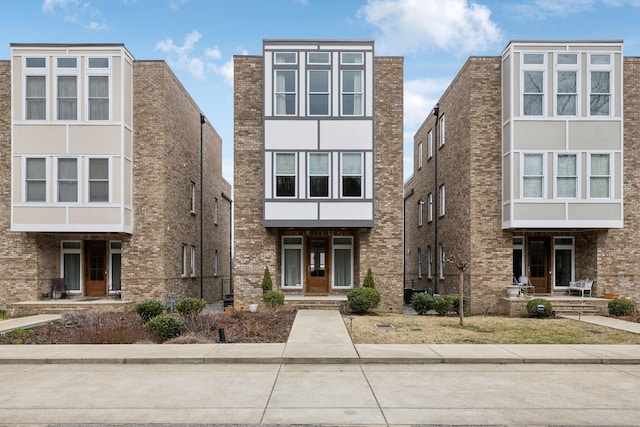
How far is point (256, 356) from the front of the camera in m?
9.66

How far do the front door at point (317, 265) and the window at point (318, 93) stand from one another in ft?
16.6

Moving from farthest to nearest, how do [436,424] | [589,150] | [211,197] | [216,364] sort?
[211,197]
[589,150]
[216,364]
[436,424]

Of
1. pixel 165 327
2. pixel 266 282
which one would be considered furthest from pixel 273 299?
pixel 165 327

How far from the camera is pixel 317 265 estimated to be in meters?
19.2

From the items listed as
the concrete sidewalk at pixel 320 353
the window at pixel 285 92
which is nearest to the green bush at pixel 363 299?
the concrete sidewalk at pixel 320 353

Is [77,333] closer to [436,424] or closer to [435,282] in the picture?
[436,424]

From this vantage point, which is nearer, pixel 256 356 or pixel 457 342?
pixel 256 356

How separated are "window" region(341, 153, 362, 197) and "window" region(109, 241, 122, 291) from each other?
30.8 feet

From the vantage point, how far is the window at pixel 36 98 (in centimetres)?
1736

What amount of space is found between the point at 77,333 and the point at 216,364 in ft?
16.2

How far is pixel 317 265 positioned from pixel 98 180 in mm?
8758

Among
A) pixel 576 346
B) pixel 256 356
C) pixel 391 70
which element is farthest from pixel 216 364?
pixel 391 70

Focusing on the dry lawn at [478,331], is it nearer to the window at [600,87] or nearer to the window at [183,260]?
the window at [600,87]

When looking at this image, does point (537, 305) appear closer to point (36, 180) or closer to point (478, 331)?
point (478, 331)
